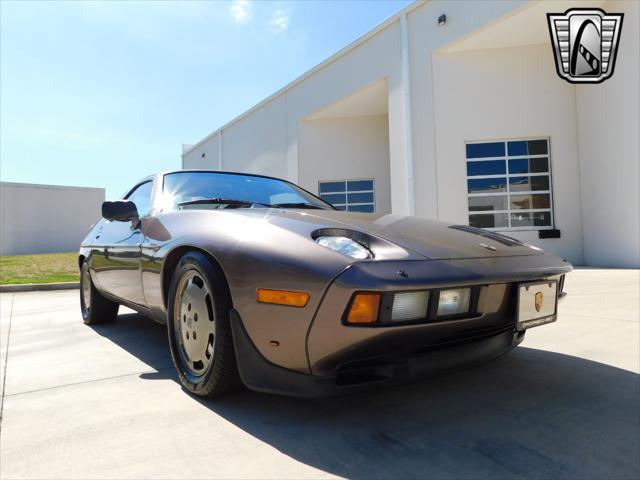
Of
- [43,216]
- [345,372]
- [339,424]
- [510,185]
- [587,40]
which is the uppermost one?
[587,40]

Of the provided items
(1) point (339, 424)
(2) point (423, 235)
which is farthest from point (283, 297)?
(2) point (423, 235)

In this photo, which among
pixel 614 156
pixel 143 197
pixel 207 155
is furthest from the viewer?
pixel 207 155

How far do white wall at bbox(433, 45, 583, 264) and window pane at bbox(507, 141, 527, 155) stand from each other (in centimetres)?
23

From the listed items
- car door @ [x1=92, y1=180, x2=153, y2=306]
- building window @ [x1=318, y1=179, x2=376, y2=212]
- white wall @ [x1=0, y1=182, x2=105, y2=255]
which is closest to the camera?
car door @ [x1=92, y1=180, x2=153, y2=306]

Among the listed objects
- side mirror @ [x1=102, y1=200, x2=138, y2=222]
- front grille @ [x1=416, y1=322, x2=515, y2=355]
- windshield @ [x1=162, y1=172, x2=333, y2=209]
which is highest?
windshield @ [x1=162, y1=172, x2=333, y2=209]

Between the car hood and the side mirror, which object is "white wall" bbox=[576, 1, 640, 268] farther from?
the side mirror

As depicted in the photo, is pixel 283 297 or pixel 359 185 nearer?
pixel 283 297

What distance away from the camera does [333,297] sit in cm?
140

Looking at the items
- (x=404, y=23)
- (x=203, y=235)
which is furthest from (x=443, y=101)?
(x=203, y=235)

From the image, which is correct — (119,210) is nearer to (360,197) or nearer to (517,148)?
(517,148)

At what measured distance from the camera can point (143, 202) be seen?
2973mm

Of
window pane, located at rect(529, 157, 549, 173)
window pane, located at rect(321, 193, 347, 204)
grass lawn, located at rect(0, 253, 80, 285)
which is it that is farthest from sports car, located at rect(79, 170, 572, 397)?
window pane, located at rect(321, 193, 347, 204)

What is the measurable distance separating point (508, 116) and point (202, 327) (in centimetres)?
961

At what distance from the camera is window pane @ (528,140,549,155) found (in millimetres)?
9562
